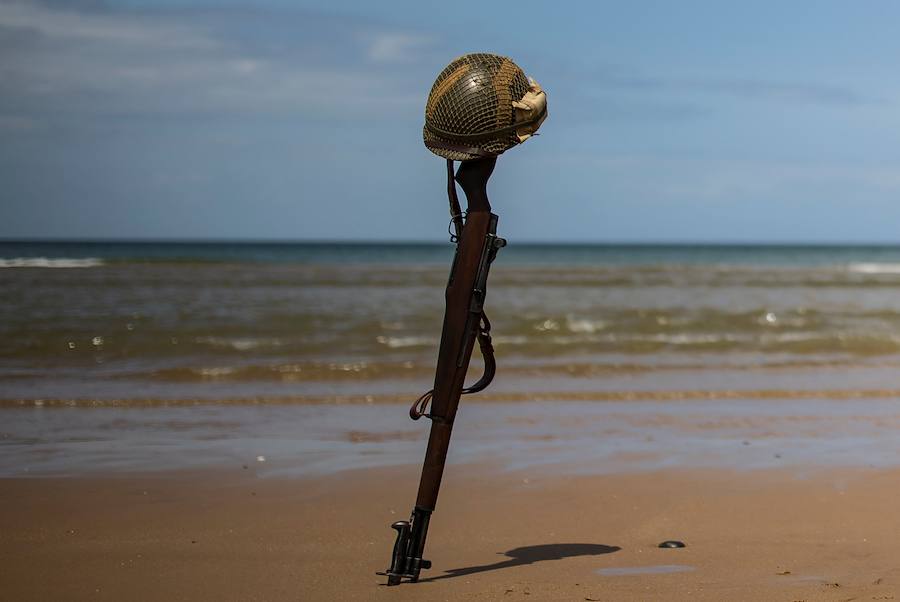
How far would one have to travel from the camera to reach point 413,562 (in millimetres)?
3803

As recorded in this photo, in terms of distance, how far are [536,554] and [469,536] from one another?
450mm

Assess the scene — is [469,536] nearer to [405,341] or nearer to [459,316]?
[459,316]

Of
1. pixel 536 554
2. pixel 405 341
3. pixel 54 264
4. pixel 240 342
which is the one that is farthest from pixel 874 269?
pixel 536 554

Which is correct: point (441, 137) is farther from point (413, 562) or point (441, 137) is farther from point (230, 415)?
point (230, 415)

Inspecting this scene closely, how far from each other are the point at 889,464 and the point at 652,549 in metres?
2.44

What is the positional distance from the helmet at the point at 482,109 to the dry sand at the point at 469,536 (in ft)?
4.98

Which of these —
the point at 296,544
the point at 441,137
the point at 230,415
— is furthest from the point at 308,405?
the point at 441,137

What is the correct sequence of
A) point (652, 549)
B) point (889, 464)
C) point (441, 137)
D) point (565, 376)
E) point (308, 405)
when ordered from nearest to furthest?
point (441, 137), point (652, 549), point (889, 464), point (308, 405), point (565, 376)

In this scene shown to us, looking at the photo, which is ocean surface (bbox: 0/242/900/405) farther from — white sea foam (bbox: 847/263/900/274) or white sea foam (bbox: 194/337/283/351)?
white sea foam (bbox: 847/263/900/274)

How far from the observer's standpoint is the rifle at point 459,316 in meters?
3.64

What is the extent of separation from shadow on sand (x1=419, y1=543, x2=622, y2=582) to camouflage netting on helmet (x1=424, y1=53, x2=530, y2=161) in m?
1.55

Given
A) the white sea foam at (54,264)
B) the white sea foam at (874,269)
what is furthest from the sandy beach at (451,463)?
the white sea foam at (874,269)

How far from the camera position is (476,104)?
11.6 ft

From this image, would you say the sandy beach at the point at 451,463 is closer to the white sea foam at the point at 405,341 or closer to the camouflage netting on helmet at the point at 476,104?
the white sea foam at the point at 405,341
